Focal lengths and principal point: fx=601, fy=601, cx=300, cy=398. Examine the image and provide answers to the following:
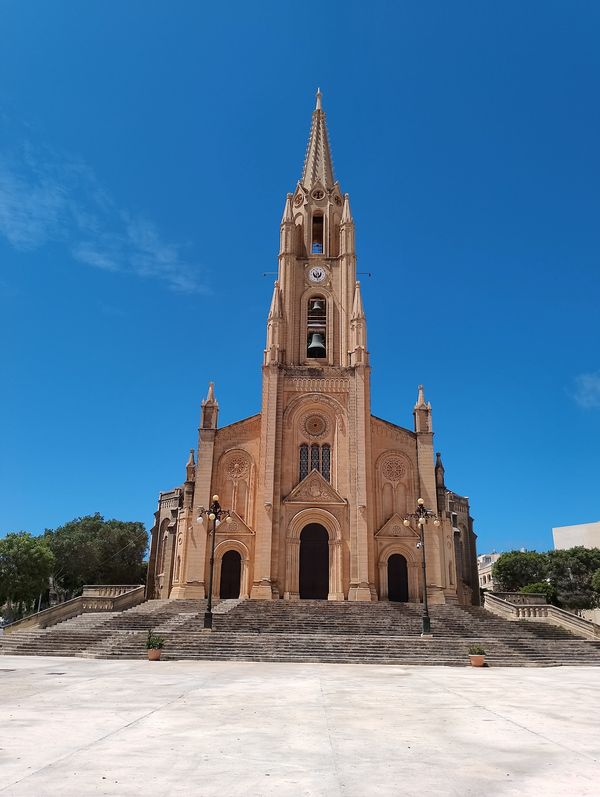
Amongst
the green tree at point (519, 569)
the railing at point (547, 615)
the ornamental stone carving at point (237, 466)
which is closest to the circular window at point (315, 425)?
the ornamental stone carving at point (237, 466)

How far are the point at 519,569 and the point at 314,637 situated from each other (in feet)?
156

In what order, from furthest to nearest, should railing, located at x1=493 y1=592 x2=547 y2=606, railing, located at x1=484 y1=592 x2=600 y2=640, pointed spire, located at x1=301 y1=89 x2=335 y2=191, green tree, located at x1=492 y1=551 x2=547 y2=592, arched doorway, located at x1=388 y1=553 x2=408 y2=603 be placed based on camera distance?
green tree, located at x1=492 y1=551 x2=547 y2=592 → pointed spire, located at x1=301 y1=89 x2=335 y2=191 → railing, located at x1=493 y1=592 x2=547 y2=606 → arched doorway, located at x1=388 y1=553 x2=408 y2=603 → railing, located at x1=484 y1=592 x2=600 y2=640

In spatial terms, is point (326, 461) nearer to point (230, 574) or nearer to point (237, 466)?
point (237, 466)

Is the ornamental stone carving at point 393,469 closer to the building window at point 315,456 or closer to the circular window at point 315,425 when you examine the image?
the building window at point 315,456

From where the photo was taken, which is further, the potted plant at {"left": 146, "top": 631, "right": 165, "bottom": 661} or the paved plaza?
the potted plant at {"left": 146, "top": 631, "right": 165, "bottom": 661}

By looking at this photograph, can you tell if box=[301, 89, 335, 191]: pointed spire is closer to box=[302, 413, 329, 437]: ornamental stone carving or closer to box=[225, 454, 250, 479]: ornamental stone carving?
box=[302, 413, 329, 437]: ornamental stone carving

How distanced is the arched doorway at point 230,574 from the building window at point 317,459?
630cm

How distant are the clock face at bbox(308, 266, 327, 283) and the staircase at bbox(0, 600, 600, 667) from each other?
22.3 meters

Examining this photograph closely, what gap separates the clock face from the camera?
4256 cm

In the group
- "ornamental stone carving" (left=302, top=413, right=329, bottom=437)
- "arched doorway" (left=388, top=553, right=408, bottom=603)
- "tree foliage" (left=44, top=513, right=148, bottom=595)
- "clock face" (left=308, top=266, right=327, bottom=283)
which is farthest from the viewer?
"tree foliage" (left=44, top=513, right=148, bottom=595)

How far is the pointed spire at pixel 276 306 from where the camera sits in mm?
40000

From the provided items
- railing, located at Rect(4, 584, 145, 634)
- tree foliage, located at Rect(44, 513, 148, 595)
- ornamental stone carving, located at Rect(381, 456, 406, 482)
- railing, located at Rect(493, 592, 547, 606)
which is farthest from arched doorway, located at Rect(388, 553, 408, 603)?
tree foliage, located at Rect(44, 513, 148, 595)

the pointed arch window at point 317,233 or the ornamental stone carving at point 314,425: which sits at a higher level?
the pointed arch window at point 317,233

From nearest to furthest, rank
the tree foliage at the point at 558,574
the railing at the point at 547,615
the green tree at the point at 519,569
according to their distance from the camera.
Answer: the railing at the point at 547,615, the tree foliage at the point at 558,574, the green tree at the point at 519,569
